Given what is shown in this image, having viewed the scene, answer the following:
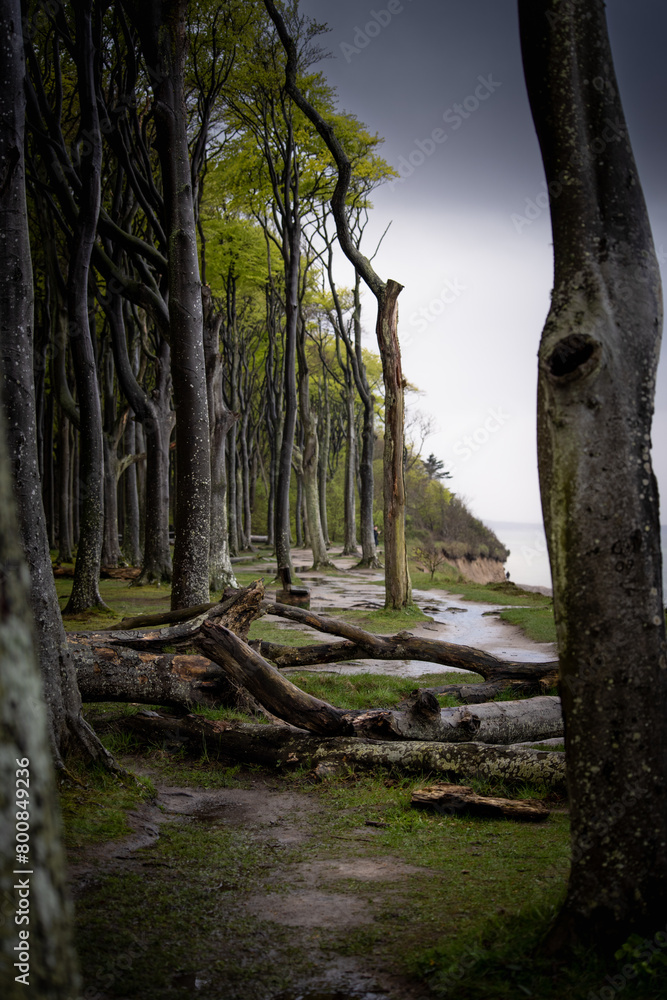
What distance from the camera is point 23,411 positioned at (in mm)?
4711

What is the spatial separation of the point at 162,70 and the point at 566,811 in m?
10.8

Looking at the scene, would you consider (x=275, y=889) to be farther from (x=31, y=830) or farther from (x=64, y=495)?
(x=64, y=495)

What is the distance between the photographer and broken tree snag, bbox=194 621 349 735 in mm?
5504

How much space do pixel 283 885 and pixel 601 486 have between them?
8.16 ft

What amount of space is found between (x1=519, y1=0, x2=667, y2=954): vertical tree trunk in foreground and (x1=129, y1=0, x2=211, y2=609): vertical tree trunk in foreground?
274 inches

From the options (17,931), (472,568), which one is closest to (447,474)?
(472,568)

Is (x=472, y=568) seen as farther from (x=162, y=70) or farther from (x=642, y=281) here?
(x=642, y=281)

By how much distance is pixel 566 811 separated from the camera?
452 cm

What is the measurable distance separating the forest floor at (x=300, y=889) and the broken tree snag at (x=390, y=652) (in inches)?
83.5

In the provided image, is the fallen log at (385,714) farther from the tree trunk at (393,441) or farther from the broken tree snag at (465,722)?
the tree trunk at (393,441)

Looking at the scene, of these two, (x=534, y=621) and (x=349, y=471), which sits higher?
(x=349, y=471)

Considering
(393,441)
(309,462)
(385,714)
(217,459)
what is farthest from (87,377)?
(309,462)

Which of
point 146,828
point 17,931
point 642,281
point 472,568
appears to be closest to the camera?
Result: point 17,931

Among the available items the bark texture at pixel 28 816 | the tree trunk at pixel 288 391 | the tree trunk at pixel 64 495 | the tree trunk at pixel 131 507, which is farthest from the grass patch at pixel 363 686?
the tree trunk at pixel 64 495
